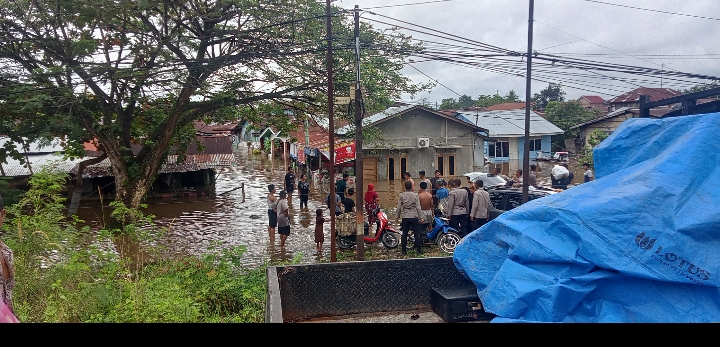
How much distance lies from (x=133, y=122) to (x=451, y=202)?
977 centimetres

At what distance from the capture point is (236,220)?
16.9 meters

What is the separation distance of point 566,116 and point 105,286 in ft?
110

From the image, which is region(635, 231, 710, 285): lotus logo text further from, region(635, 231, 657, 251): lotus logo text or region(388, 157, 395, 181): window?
region(388, 157, 395, 181): window

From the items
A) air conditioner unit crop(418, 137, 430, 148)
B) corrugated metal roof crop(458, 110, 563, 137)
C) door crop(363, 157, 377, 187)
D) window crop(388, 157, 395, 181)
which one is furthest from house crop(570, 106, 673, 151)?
door crop(363, 157, 377, 187)

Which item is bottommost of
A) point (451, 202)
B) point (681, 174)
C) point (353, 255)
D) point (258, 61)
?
point (353, 255)

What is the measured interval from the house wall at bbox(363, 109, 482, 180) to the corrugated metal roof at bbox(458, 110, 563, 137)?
369 centimetres

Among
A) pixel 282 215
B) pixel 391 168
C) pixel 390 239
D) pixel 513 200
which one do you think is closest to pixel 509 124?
pixel 391 168

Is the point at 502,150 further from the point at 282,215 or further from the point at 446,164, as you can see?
the point at 282,215

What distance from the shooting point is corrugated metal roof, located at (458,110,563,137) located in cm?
3195

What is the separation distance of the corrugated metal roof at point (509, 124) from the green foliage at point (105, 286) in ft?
85.8

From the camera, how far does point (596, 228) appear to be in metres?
2.86

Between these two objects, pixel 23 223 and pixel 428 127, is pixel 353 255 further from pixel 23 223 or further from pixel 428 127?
pixel 428 127
